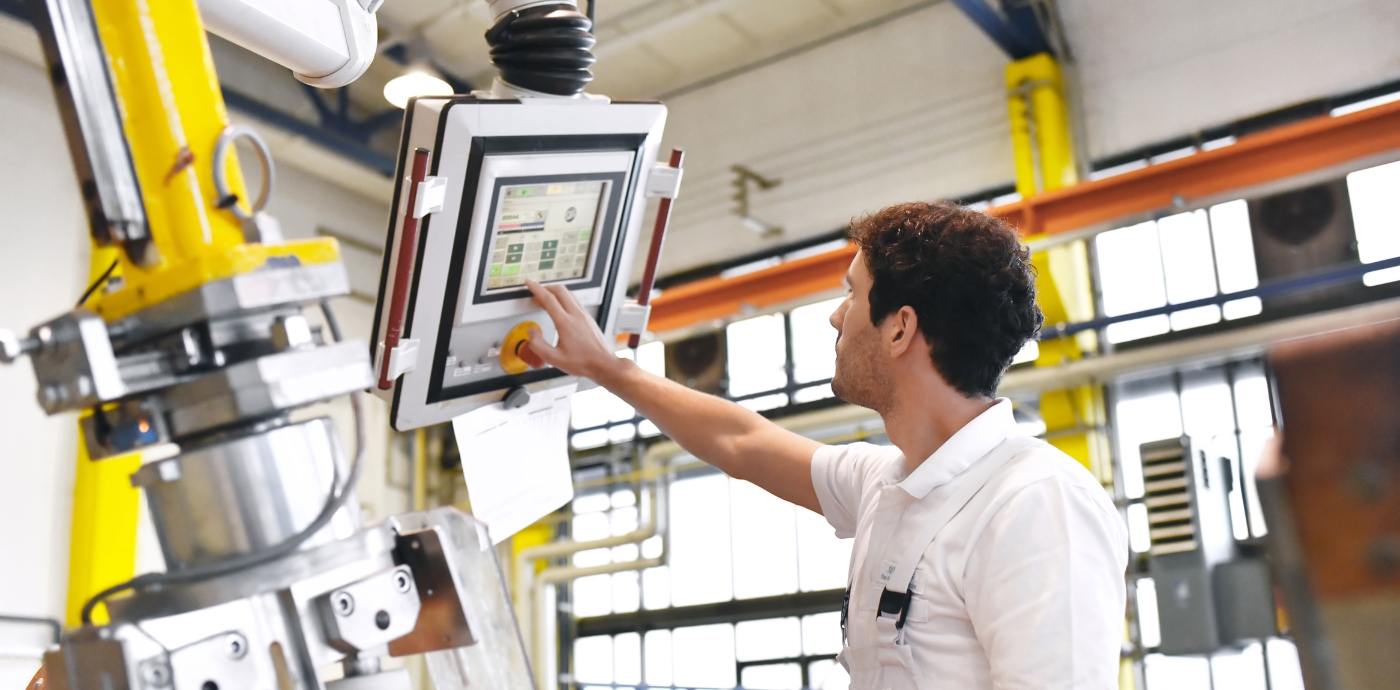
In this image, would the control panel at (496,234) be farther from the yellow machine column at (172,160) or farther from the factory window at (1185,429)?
the factory window at (1185,429)

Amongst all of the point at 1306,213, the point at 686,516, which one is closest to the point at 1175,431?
the point at 1306,213

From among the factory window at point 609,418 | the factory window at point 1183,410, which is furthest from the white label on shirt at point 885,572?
the factory window at point 609,418

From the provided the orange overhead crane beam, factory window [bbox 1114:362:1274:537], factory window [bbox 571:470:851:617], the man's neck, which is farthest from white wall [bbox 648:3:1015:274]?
the man's neck

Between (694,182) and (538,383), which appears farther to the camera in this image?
(694,182)

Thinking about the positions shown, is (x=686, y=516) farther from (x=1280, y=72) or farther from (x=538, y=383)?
(x=538, y=383)

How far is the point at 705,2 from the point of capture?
7.48 m

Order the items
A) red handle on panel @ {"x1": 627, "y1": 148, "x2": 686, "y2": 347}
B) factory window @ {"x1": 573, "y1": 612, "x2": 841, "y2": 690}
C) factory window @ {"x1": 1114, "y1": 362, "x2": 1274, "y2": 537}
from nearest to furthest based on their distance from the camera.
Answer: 1. red handle on panel @ {"x1": 627, "y1": 148, "x2": 686, "y2": 347}
2. factory window @ {"x1": 1114, "y1": 362, "x2": 1274, "y2": 537}
3. factory window @ {"x1": 573, "y1": 612, "x2": 841, "y2": 690}

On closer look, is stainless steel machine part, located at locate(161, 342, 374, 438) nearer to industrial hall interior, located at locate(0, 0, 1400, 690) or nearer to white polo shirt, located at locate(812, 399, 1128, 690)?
industrial hall interior, located at locate(0, 0, 1400, 690)

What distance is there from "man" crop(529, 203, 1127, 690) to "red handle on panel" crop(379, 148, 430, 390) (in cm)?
28

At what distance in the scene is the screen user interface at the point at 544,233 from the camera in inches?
70.2

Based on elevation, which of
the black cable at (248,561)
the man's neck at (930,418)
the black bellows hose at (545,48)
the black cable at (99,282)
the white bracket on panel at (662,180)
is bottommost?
the black cable at (248,561)

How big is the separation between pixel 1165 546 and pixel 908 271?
8.85 feet

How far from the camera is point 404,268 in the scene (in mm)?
1671

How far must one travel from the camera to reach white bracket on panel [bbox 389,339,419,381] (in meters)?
1.69
